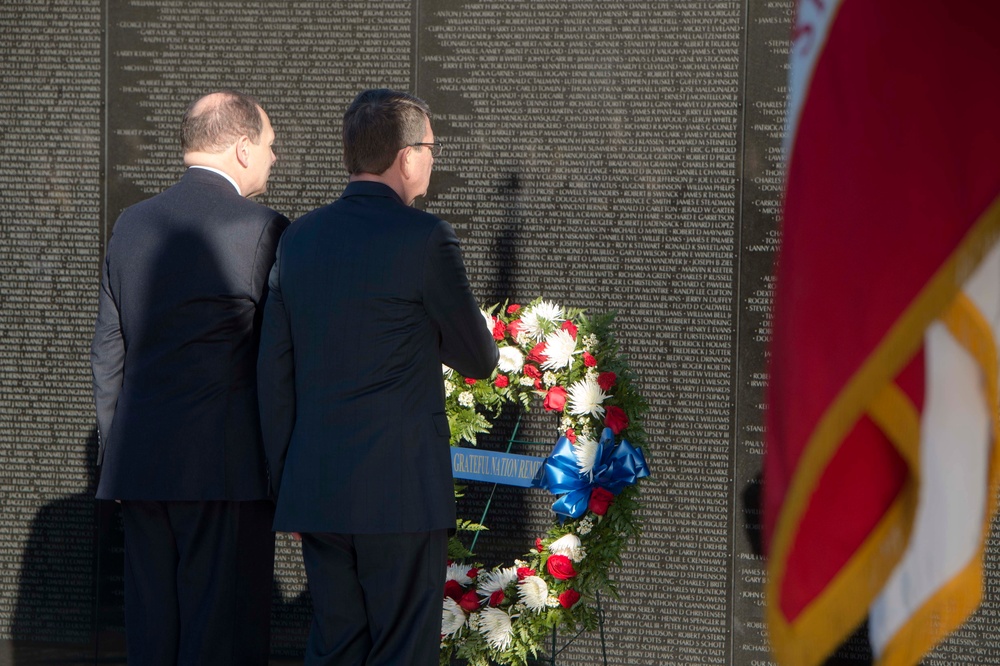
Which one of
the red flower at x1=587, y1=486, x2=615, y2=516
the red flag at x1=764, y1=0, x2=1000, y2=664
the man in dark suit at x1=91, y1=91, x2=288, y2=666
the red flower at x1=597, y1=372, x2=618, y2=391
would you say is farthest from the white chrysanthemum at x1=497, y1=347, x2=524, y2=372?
the red flag at x1=764, y1=0, x2=1000, y2=664

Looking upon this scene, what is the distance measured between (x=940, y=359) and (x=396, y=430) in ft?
5.42

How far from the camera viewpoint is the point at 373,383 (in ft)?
8.82

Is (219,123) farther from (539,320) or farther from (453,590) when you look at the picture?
(453,590)

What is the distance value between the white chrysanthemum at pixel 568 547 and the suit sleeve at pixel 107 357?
4.84 ft

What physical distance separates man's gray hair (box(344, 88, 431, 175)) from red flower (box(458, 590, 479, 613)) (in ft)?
5.33

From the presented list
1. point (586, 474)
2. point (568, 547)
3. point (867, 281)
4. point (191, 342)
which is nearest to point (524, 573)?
point (568, 547)

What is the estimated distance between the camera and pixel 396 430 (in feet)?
8.89

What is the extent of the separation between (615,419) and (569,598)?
61cm

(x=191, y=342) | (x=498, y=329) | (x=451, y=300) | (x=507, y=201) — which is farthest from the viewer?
(x=507, y=201)

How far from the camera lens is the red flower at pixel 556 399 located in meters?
3.59

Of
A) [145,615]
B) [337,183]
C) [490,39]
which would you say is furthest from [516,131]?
[145,615]

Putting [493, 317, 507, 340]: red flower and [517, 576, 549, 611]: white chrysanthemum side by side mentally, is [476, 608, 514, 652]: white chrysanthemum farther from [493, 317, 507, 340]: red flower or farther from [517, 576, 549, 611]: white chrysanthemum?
[493, 317, 507, 340]: red flower

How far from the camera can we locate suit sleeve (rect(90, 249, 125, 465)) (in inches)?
128

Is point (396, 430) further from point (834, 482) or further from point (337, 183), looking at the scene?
point (337, 183)
